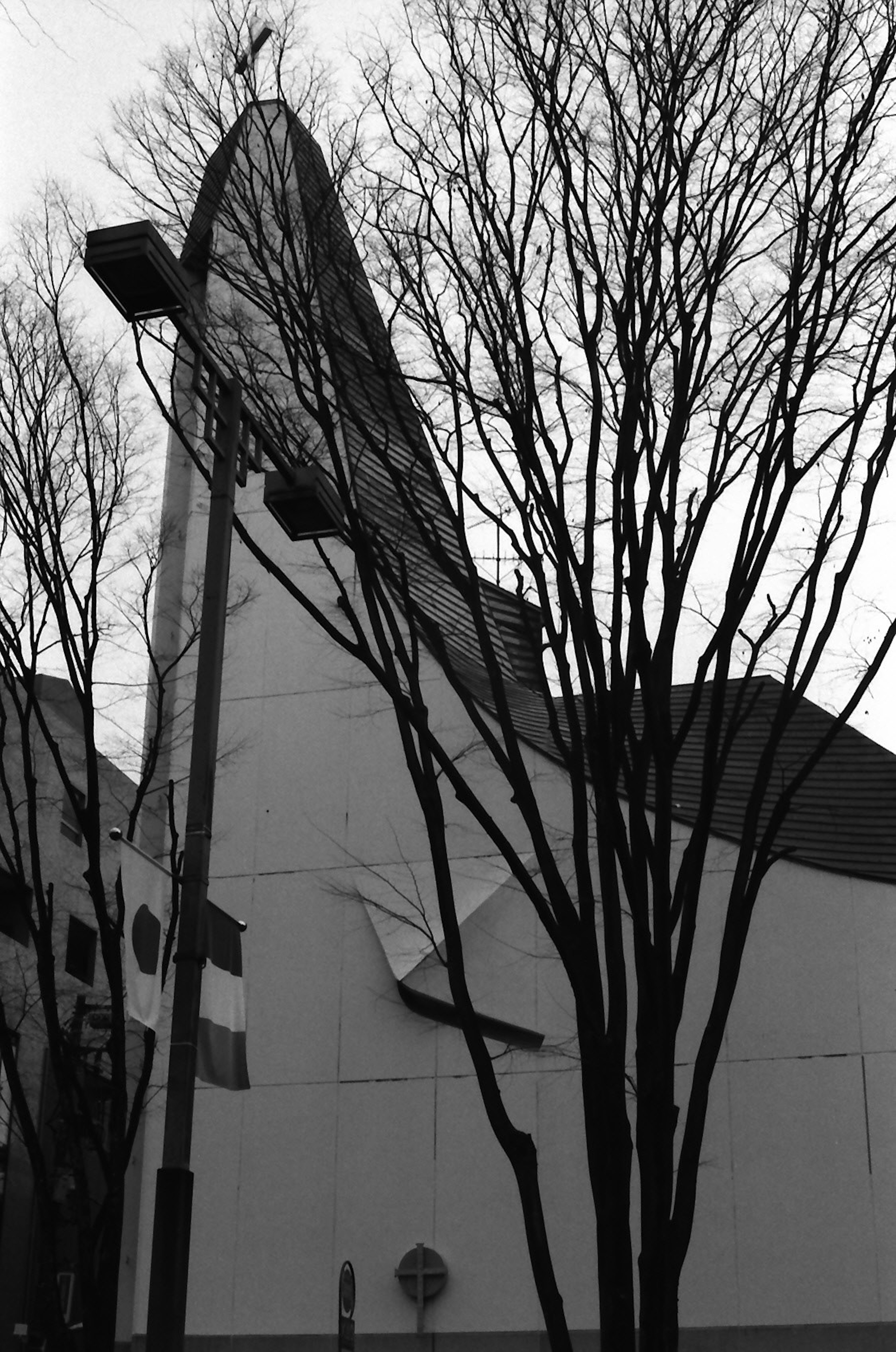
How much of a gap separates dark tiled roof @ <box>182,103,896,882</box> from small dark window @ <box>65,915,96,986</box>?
1530 centimetres

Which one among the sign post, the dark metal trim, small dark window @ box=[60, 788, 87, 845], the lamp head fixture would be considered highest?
small dark window @ box=[60, 788, 87, 845]

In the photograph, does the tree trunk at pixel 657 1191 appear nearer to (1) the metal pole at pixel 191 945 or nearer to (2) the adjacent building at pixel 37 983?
(1) the metal pole at pixel 191 945

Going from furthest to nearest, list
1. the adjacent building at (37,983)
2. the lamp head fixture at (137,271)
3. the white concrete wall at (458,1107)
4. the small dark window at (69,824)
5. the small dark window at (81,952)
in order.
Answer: the small dark window at (69,824) < the small dark window at (81,952) < the adjacent building at (37,983) < the white concrete wall at (458,1107) < the lamp head fixture at (137,271)

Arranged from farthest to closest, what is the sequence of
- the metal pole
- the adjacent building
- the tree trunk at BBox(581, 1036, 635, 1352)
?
the adjacent building, the tree trunk at BBox(581, 1036, 635, 1352), the metal pole

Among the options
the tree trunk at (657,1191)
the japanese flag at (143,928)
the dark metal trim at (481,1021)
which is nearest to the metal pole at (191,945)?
the japanese flag at (143,928)

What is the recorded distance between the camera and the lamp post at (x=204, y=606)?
6.54 m

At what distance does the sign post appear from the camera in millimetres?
9281

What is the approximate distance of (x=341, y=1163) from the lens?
1602 cm

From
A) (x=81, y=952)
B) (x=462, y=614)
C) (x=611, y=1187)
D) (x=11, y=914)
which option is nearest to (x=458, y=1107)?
(x=462, y=614)

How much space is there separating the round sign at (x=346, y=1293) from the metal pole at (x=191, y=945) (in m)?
2.18

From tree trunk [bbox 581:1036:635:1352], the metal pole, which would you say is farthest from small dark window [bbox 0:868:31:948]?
the metal pole

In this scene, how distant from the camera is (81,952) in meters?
31.4

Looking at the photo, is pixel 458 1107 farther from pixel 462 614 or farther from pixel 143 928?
pixel 143 928

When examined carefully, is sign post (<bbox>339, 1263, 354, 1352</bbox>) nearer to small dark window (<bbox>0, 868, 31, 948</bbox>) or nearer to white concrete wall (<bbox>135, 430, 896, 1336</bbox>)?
white concrete wall (<bbox>135, 430, 896, 1336</bbox>)
